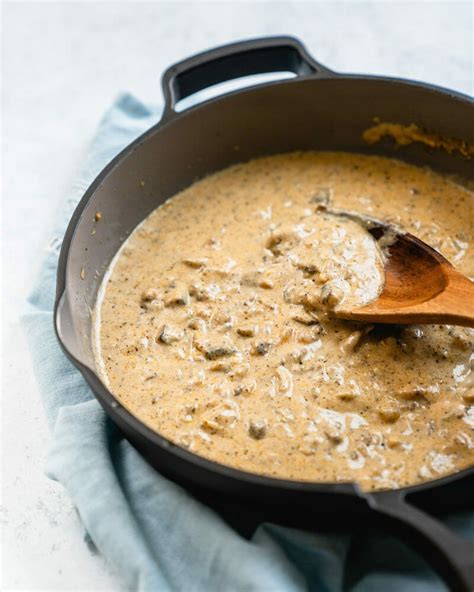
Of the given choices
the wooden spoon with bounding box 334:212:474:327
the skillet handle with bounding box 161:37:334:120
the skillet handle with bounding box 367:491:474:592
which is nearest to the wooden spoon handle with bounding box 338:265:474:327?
the wooden spoon with bounding box 334:212:474:327

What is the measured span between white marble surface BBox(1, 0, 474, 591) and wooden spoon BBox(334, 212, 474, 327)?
3.40 feet

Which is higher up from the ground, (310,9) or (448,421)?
(310,9)

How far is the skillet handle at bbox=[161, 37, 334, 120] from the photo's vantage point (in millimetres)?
2619

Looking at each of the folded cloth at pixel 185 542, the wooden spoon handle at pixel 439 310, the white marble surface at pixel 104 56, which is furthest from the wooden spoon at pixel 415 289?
the white marble surface at pixel 104 56

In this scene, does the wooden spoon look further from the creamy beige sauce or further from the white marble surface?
the white marble surface

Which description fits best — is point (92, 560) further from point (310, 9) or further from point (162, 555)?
point (310, 9)

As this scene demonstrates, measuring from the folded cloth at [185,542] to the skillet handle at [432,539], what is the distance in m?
0.26

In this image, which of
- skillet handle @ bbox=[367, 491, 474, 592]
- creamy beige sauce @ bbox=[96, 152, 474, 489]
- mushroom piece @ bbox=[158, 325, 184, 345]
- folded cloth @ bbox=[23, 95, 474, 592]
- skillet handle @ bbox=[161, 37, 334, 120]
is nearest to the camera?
skillet handle @ bbox=[367, 491, 474, 592]

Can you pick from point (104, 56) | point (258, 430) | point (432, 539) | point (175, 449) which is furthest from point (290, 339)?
point (104, 56)

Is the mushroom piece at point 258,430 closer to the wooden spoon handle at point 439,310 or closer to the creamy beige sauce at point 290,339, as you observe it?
the creamy beige sauce at point 290,339

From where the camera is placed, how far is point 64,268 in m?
2.14

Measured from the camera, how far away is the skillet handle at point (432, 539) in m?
1.67

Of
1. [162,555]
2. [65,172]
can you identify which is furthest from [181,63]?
[162,555]

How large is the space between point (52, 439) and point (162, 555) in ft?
1.48
